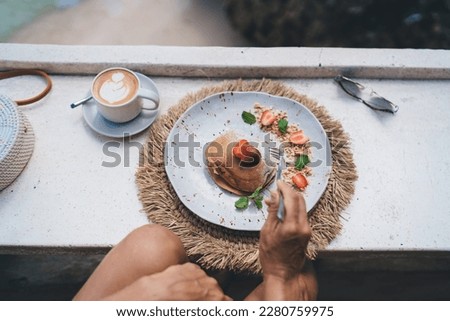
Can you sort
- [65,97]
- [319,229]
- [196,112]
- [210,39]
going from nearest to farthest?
[319,229], [196,112], [65,97], [210,39]

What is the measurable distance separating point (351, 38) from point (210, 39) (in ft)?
2.67

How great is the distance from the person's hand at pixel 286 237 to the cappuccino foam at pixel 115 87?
1.92 feet

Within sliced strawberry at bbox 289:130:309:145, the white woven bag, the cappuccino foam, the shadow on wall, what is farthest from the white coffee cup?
the shadow on wall

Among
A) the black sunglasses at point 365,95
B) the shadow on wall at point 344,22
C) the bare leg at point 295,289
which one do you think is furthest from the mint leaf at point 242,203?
the shadow on wall at point 344,22

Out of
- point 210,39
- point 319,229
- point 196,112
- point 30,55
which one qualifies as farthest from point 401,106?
point 30,55

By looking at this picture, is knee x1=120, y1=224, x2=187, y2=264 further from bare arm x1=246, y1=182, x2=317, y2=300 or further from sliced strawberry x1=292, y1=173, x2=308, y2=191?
sliced strawberry x1=292, y1=173, x2=308, y2=191

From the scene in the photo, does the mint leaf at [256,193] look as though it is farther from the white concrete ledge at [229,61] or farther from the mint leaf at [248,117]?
the white concrete ledge at [229,61]

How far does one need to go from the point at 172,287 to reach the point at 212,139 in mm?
540

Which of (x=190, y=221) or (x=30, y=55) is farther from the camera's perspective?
(x=30, y=55)

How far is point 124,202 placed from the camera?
142 cm

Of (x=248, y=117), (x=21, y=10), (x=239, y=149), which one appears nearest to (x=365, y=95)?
(x=248, y=117)

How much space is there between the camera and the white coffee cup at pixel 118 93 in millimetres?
1358

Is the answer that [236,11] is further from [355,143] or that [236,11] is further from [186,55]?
[355,143]

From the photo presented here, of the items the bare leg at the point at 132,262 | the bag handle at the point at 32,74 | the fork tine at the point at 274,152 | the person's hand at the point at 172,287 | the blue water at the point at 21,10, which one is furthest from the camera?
the blue water at the point at 21,10
